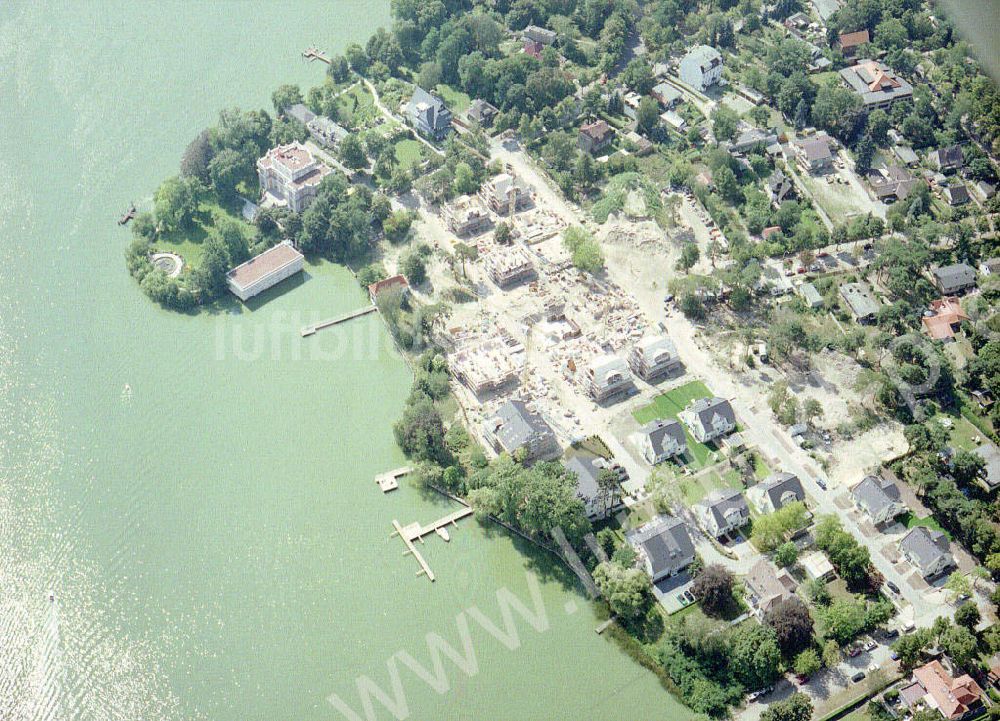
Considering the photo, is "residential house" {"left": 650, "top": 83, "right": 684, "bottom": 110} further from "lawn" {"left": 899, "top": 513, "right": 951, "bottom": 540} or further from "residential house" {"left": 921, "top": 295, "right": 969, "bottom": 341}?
"lawn" {"left": 899, "top": 513, "right": 951, "bottom": 540}

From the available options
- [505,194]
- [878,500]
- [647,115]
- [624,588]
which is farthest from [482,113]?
[624,588]

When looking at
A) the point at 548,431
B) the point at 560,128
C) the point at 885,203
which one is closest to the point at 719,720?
the point at 548,431

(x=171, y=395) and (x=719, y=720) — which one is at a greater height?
(x=171, y=395)

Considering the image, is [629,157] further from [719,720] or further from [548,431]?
[719,720]

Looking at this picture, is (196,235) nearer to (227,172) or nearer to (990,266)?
(227,172)

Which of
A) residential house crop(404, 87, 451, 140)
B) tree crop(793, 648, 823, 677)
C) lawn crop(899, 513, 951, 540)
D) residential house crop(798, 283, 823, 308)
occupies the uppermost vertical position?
residential house crop(404, 87, 451, 140)

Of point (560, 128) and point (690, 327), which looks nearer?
point (690, 327)

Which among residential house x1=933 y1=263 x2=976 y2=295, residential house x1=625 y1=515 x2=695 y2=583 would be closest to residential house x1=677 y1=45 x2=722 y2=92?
residential house x1=933 y1=263 x2=976 y2=295

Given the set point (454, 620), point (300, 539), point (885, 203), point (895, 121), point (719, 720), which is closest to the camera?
point (719, 720)

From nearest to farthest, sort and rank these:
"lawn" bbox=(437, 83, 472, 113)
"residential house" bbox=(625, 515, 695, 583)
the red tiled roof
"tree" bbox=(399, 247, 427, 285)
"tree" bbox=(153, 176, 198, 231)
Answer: the red tiled roof → "residential house" bbox=(625, 515, 695, 583) → "tree" bbox=(399, 247, 427, 285) → "tree" bbox=(153, 176, 198, 231) → "lawn" bbox=(437, 83, 472, 113)
